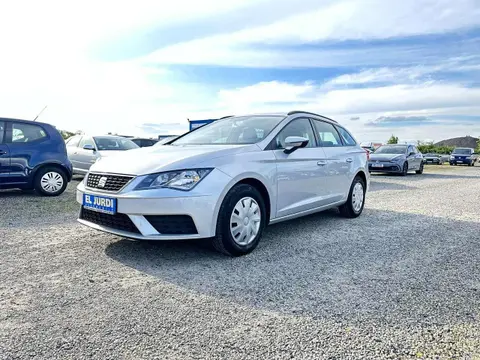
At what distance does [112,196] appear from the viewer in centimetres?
361

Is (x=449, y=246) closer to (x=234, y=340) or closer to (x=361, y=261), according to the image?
(x=361, y=261)

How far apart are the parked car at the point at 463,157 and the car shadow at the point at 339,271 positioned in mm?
31587

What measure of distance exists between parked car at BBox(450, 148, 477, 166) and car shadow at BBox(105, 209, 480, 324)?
104 feet

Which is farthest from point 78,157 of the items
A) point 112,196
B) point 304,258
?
point 304,258

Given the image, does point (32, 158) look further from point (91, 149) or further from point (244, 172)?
point (244, 172)

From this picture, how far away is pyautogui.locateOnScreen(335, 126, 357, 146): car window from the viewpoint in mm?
6160

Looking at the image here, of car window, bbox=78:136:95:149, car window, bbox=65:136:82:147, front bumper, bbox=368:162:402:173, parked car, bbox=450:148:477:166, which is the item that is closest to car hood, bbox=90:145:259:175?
car window, bbox=78:136:95:149

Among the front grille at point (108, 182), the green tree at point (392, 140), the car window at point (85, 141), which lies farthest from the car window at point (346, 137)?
the green tree at point (392, 140)

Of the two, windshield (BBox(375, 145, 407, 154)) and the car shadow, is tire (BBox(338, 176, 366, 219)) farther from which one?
windshield (BBox(375, 145, 407, 154))

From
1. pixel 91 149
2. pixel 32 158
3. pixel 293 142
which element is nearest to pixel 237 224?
pixel 293 142

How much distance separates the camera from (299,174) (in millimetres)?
4695

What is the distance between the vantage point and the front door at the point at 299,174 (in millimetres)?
4438

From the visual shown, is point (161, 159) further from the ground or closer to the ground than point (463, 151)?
further from the ground

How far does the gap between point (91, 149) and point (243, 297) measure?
8.48 metres
